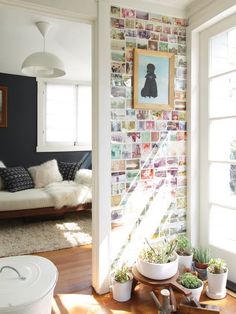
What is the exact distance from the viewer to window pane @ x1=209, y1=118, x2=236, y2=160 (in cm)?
218

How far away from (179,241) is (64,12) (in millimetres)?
1935

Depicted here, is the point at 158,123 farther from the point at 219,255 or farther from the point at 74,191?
the point at 74,191

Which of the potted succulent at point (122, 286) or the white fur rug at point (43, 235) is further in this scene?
the white fur rug at point (43, 235)

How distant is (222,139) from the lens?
Result: 2.27 meters

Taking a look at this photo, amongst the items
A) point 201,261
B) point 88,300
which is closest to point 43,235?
point 88,300

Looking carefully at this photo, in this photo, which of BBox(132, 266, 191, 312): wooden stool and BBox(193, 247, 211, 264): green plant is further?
BBox(193, 247, 211, 264): green plant

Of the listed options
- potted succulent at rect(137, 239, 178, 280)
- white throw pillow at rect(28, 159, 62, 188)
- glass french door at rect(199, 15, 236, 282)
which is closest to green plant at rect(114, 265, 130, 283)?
potted succulent at rect(137, 239, 178, 280)

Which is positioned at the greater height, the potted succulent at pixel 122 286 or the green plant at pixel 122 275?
the green plant at pixel 122 275

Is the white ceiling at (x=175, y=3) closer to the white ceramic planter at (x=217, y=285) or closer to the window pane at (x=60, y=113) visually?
the white ceramic planter at (x=217, y=285)

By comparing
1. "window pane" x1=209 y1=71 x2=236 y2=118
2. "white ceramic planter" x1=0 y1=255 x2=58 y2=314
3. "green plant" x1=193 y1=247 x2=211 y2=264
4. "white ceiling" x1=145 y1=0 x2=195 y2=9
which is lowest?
"green plant" x1=193 y1=247 x2=211 y2=264

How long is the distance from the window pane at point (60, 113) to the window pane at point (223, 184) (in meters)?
3.31

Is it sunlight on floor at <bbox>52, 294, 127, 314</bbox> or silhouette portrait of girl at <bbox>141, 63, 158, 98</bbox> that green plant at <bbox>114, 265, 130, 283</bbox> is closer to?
sunlight on floor at <bbox>52, 294, 127, 314</bbox>

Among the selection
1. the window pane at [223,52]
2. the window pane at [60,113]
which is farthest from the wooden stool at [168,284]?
the window pane at [60,113]

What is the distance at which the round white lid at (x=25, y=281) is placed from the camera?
137cm
